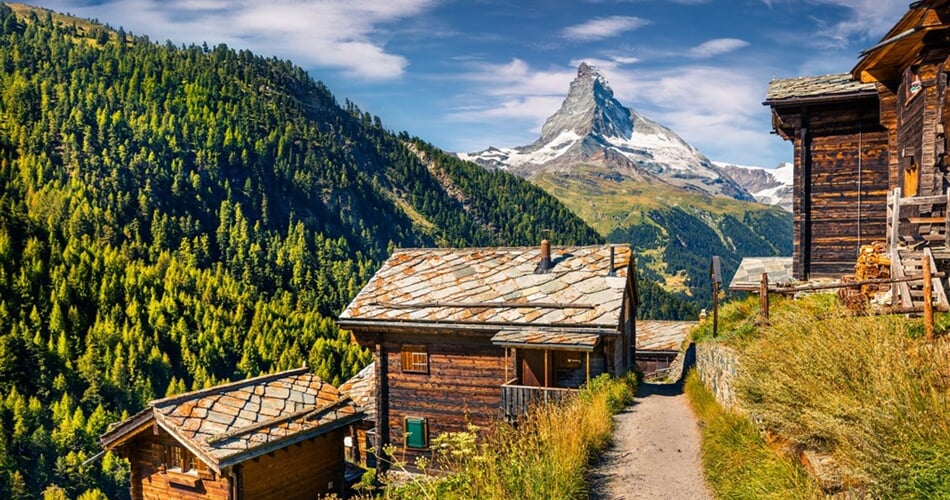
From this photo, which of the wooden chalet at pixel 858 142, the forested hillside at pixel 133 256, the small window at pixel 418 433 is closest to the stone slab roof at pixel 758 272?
the wooden chalet at pixel 858 142

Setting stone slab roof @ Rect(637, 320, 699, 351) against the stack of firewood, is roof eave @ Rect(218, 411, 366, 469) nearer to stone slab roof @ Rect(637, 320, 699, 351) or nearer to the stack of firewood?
the stack of firewood

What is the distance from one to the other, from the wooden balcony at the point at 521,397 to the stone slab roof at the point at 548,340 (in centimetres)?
127

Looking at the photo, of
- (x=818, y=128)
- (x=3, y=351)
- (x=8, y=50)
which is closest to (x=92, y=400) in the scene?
(x=3, y=351)

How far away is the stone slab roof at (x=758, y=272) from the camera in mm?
23391

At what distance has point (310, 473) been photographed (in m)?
21.7

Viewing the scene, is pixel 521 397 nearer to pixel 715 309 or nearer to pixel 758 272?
pixel 715 309

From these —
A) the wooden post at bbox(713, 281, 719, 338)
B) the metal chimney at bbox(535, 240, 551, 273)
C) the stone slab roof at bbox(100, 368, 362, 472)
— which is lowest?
the stone slab roof at bbox(100, 368, 362, 472)

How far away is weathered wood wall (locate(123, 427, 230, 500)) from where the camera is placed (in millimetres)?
20109

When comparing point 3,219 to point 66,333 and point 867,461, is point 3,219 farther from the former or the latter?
point 867,461

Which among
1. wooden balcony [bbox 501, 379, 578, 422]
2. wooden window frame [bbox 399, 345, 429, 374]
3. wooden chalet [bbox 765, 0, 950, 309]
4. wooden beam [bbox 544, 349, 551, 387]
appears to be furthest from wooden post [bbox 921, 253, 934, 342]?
wooden window frame [bbox 399, 345, 429, 374]

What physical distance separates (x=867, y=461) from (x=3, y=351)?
405 feet

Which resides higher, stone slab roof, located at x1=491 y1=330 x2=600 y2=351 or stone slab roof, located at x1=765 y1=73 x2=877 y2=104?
stone slab roof, located at x1=765 y1=73 x2=877 y2=104

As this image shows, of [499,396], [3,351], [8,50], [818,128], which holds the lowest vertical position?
[3,351]

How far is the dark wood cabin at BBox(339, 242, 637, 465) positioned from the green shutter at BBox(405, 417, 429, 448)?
0.04 metres
